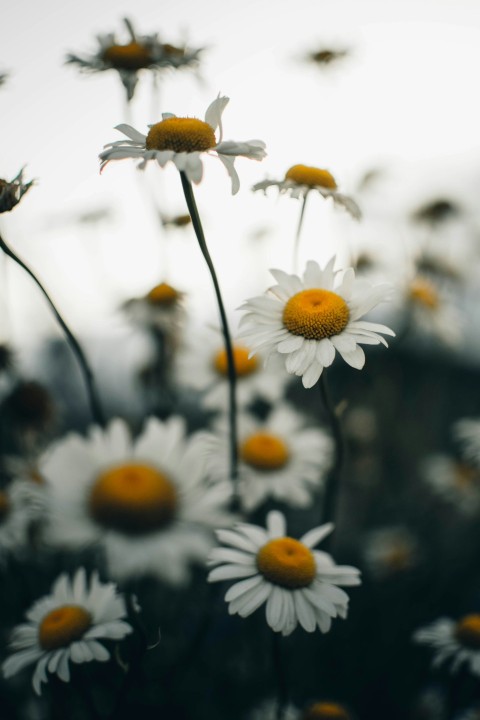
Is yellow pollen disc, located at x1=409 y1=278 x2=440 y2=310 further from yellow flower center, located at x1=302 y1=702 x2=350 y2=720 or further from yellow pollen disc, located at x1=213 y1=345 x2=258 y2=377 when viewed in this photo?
→ yellow flower center, located at x1=302 y1=702 x2=350 y2=720

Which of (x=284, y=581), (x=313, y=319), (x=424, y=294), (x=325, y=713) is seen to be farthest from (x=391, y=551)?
(x=313, y=319)

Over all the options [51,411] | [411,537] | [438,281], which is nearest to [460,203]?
[438,281]

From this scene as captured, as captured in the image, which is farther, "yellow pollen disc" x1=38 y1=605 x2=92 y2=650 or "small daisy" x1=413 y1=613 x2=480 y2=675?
"small daisy" x1=413 y1=613 x2=480 y2=675

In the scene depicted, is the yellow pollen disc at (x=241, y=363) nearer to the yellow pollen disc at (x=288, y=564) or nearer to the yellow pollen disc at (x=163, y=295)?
the yellow pollen disc at (x=163, y=295)

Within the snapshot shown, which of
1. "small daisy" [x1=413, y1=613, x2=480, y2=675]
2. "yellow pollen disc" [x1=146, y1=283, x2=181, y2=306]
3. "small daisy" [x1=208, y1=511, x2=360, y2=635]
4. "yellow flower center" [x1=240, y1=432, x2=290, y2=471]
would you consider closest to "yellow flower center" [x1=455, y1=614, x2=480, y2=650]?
"small daisy" [x1=413, y1=613, x2=480, y2=675]

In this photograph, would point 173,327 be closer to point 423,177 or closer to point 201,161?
point 201,161

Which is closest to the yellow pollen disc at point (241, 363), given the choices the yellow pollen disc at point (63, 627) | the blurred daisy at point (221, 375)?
the blurred daisy at point (221, 375)
